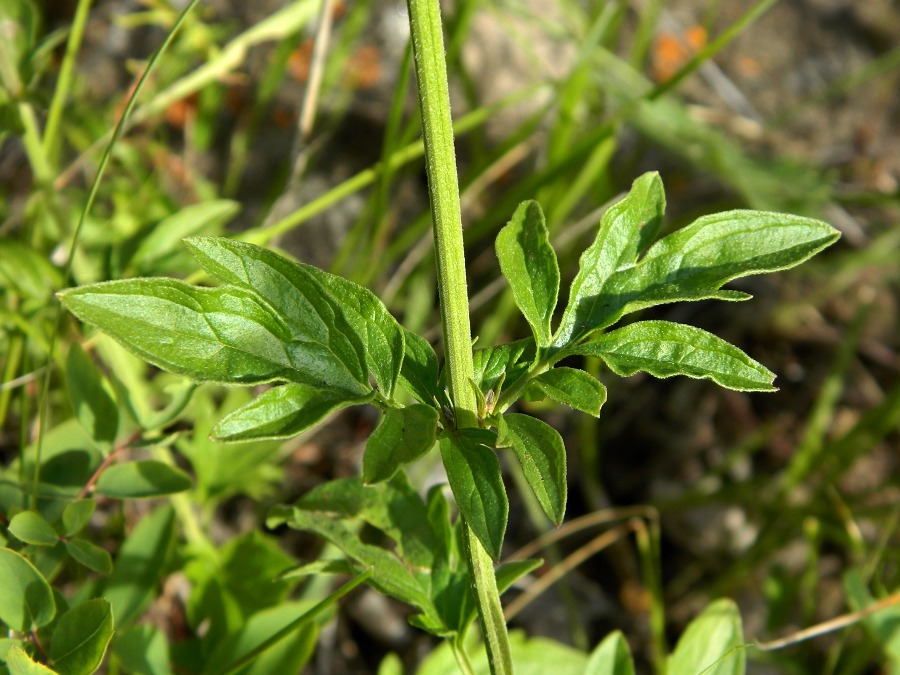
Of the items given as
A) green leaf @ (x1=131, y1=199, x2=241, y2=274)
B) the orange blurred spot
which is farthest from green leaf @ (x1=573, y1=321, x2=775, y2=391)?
the orange blurred spot

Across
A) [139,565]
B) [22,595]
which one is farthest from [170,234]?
[22,595]

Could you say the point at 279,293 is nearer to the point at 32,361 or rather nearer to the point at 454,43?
the point at 32,361

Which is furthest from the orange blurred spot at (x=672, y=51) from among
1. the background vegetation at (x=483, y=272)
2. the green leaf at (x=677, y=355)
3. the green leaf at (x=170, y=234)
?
the green leaf at (x=677, y=355)

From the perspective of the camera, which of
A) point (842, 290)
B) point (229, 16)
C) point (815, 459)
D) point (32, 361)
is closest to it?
point (32, 361)

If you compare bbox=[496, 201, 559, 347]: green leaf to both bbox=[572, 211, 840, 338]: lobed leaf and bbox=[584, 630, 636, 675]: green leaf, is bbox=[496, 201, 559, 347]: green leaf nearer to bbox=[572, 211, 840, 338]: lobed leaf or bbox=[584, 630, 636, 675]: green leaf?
bbox=[572, 211, 840, 338]: lobed leaf

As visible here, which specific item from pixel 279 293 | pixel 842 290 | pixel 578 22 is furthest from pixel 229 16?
pixel 279 293

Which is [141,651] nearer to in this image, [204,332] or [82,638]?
[82,638]

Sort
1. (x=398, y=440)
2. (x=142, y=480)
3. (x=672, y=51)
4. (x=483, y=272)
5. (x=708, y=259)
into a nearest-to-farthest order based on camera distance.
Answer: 1. (x=398, y=440)
2. (x=708, y=259)
3. (x=142, y=480)
4. (x=483, y=272)
5. (x=672, y=51)
